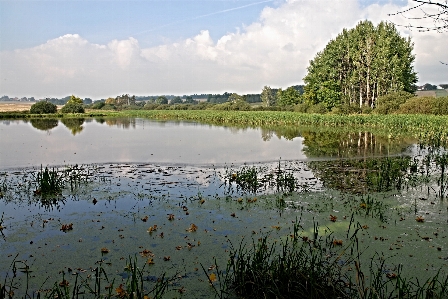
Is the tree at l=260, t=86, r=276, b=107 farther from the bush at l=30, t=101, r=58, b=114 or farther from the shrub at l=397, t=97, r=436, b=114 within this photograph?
the shrub at l=397, t=97, r=436, b=114

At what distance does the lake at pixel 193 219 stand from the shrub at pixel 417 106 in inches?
955

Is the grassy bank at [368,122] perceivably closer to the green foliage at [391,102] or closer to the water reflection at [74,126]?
the green foliage at [391,102]

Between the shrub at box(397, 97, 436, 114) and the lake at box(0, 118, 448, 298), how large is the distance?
24.3 m

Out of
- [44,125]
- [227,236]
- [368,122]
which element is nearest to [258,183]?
[227,236]

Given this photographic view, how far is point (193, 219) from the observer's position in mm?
7141

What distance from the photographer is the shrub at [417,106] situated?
35188 millimetres

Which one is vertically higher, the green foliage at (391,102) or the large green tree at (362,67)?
the large green tree at (362,67)

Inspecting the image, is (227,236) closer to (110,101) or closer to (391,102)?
(391,102)

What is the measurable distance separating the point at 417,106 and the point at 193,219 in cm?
3479

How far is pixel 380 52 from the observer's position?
151ft

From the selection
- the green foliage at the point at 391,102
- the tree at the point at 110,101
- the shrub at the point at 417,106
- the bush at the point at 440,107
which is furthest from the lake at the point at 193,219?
the tree at the point at 110,101

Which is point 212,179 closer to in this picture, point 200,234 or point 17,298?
point 200,234

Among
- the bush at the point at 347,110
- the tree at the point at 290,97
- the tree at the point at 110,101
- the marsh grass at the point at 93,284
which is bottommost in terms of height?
the marsh grass at the point at 93,284

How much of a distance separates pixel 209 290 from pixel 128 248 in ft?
6.01
